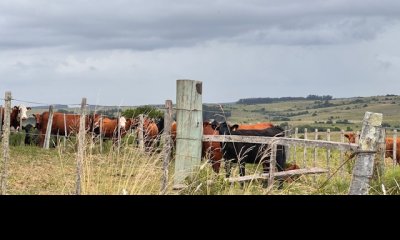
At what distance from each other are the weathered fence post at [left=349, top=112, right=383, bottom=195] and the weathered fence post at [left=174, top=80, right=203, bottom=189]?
2205 mm

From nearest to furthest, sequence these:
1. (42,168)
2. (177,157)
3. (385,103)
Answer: (177,157) < (42,168) < (385,103)

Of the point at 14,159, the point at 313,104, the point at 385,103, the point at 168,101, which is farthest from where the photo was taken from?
the point at 313,104

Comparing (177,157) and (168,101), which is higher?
(168,101)

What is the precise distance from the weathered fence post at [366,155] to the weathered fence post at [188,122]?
220 cm

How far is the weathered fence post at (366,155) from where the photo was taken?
593 cm

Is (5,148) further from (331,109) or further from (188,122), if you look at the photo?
(331,109)

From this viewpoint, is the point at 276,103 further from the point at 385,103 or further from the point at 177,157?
the point at 177,157

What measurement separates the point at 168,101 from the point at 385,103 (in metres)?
112

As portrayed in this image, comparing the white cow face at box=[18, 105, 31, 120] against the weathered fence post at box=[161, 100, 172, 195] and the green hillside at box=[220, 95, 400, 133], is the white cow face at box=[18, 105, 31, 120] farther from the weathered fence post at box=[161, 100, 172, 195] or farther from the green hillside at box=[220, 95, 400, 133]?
the green hillside at box=[220, 95, 400, 133]

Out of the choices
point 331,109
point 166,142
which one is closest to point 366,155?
point 166,142
